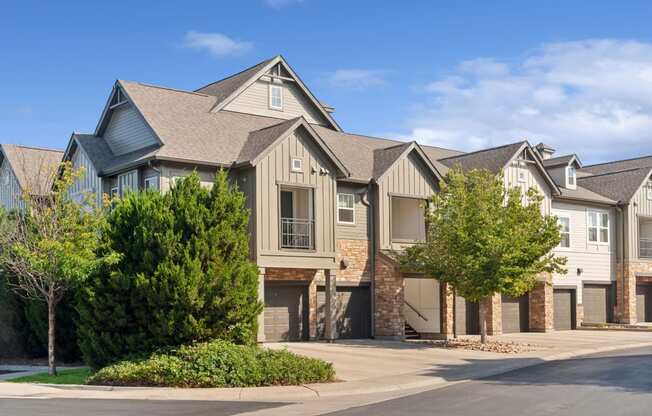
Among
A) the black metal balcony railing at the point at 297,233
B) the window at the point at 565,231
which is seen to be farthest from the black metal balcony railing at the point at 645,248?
the black metal balcony railing at the point at 297,233

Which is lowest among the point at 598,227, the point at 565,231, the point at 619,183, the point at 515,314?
the point at 515,314

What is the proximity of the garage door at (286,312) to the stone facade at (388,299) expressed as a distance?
312cm

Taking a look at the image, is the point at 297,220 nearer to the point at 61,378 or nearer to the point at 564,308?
the point at 61,378

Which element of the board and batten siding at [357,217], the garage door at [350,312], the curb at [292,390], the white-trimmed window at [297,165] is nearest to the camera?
the curb at [292,390]

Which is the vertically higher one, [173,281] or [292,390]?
[173,281]

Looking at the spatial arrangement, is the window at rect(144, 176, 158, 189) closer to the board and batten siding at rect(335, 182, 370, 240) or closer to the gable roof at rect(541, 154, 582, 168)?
the board and batten siding at rect(335, 182, 370, 240)

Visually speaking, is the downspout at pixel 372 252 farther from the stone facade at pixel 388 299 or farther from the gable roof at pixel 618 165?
the gable roof at pixel 618 165

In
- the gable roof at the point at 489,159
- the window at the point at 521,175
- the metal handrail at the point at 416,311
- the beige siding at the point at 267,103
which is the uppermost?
the beige siding at the point at 267,103

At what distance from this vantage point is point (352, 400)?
16656 mm

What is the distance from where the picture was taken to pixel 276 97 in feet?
112

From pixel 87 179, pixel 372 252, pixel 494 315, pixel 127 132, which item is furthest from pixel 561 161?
pixel 87 179

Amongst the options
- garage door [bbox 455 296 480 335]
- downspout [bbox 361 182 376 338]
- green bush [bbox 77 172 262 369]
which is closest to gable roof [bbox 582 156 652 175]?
garage door [bbox 455 296 480 335]

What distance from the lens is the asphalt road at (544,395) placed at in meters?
14.1

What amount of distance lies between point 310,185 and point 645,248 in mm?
23423
